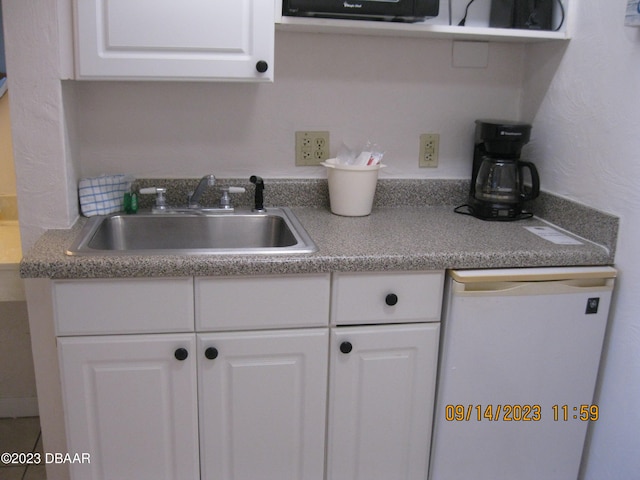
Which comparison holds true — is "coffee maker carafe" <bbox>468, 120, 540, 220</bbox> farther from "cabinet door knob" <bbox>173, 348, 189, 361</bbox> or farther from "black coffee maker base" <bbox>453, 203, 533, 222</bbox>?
"cabinet door knob" <bbox>173, 348, 189, 361</bbox>

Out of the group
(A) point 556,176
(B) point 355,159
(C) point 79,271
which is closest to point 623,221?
(A) point 556,176

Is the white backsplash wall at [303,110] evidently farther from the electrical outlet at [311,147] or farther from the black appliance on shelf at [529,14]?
the black appliance on shelf at [529,14]

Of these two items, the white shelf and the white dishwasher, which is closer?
the white dishwasher

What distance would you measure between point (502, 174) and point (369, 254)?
2.15ft

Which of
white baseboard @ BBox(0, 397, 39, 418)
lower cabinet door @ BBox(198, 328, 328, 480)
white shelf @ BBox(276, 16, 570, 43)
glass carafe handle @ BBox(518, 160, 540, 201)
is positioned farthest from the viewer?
white baseboard @ BBox(0, 397, 39, 418)

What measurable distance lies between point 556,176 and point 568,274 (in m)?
0.42

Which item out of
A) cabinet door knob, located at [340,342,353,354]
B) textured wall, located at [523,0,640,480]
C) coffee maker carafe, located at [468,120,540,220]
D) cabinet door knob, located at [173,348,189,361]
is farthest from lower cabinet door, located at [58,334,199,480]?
textured wall, located at [523,0,640,480]

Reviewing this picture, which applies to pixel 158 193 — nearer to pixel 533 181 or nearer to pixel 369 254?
pixel 369 254

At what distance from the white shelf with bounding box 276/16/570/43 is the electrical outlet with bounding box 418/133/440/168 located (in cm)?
33

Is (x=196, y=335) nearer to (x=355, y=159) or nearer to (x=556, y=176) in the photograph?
(x=355, y=159)

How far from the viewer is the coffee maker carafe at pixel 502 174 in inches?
72.4

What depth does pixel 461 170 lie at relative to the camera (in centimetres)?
213

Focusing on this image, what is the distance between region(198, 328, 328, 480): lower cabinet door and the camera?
153 centimetres

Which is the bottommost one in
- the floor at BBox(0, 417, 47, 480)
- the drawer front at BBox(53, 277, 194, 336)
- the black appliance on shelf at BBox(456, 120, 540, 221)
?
the floor at BBox(0, 417, 47, 480)
